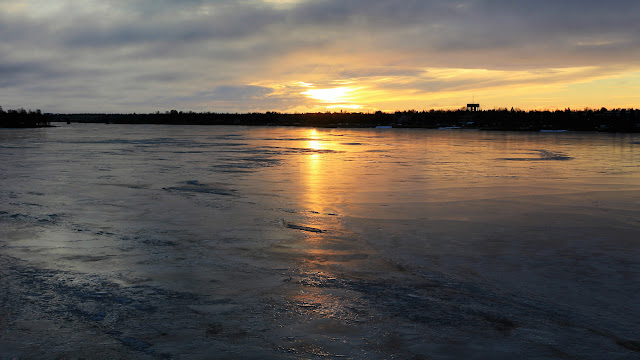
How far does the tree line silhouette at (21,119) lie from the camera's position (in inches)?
3944

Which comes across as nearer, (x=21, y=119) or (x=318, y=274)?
(x=318, y=274)

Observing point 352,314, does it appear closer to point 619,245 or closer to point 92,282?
point 92,282

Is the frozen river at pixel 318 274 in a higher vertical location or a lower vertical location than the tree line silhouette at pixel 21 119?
lower

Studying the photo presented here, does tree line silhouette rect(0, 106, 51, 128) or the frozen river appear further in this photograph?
tree line silhouette rect(0, 106, 51, 128)

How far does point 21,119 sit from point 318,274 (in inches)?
4564

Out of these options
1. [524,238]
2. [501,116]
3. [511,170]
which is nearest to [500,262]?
[524,238]

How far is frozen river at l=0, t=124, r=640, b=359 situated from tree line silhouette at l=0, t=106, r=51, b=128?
332 feet

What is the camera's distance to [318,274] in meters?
6.88

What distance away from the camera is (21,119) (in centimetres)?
10450

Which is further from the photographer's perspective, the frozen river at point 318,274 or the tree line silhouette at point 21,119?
the tree line silhouette at point 21,119

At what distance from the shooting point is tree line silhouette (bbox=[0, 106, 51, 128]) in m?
100

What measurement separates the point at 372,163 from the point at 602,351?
20.4 meters

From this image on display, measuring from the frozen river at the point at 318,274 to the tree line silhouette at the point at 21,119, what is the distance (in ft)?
332

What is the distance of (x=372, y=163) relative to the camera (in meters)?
24.9
